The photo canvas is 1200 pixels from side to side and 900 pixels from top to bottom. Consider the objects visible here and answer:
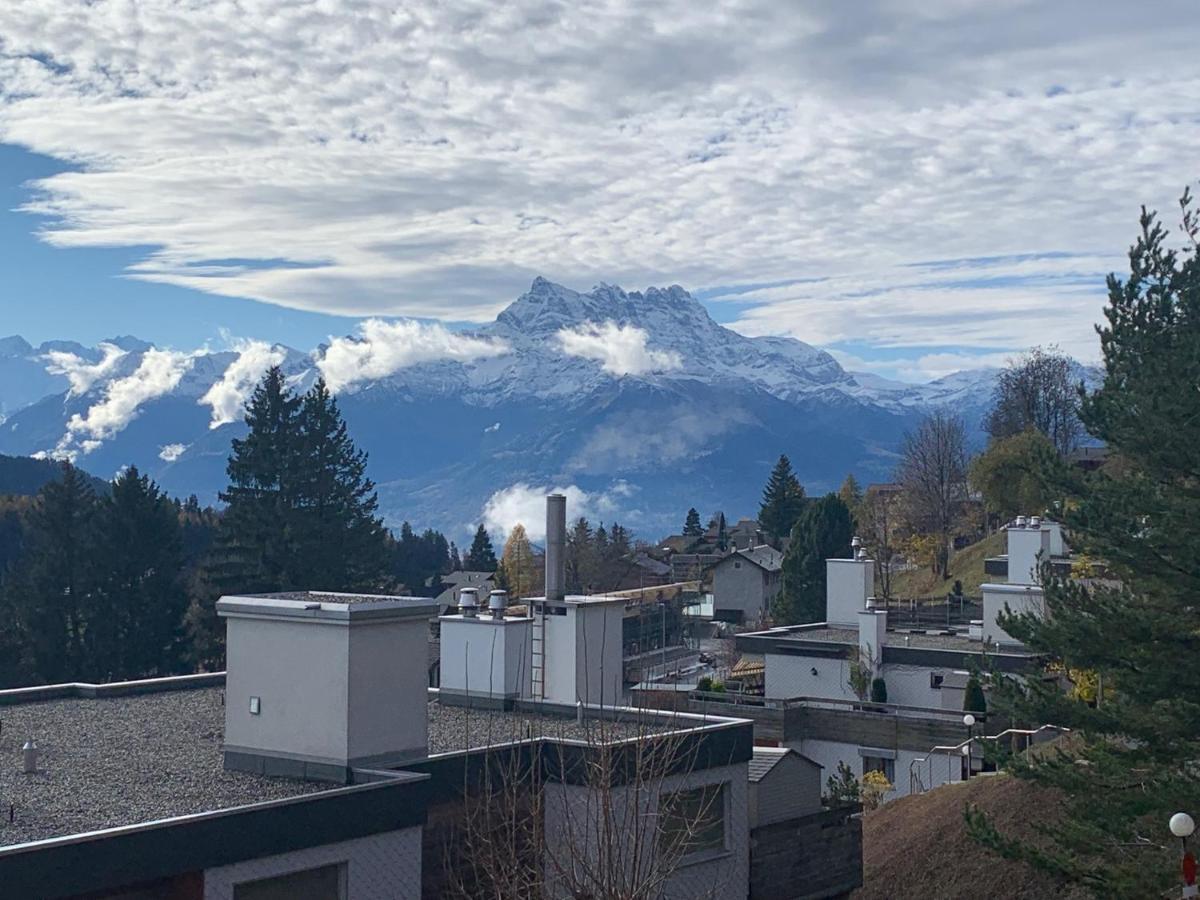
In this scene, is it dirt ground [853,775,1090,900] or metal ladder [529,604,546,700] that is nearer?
metal ladder [529,604,546,700]

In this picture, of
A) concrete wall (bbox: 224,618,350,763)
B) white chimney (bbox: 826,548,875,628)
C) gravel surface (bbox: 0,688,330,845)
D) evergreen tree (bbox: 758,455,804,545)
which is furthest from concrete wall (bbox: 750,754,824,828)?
evergreen tree (bbox: 758,455,804,545)

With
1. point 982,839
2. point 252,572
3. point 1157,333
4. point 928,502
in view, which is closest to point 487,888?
point 982,839

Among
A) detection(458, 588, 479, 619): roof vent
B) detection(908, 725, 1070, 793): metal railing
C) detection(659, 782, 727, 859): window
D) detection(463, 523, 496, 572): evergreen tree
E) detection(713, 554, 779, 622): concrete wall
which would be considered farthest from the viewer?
detection(463, 523, 496, 572): evergreen tree

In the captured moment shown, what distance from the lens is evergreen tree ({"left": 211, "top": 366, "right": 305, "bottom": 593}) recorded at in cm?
5600

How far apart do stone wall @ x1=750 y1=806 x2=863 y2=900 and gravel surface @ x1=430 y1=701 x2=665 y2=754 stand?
8.25ft

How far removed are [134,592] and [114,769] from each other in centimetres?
4020

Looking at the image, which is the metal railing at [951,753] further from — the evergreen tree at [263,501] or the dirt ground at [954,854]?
the evergreen tree at [263,501]

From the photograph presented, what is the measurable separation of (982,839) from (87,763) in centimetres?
1207

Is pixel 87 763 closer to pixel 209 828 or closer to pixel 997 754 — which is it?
pixel 209 828

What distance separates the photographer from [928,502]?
303 ft

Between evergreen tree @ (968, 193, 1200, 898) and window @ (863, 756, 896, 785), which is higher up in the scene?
evergreen tree @ (968, 193, 1200, 898)

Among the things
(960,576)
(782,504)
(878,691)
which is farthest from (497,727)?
(782,504)

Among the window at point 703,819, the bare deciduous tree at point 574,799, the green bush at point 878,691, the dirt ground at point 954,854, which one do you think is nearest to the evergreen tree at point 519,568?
the green bush at point 878,691

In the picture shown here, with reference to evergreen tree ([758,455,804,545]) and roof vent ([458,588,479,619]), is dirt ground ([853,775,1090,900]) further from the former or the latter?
evergreen tree ([758,455,804,545])
